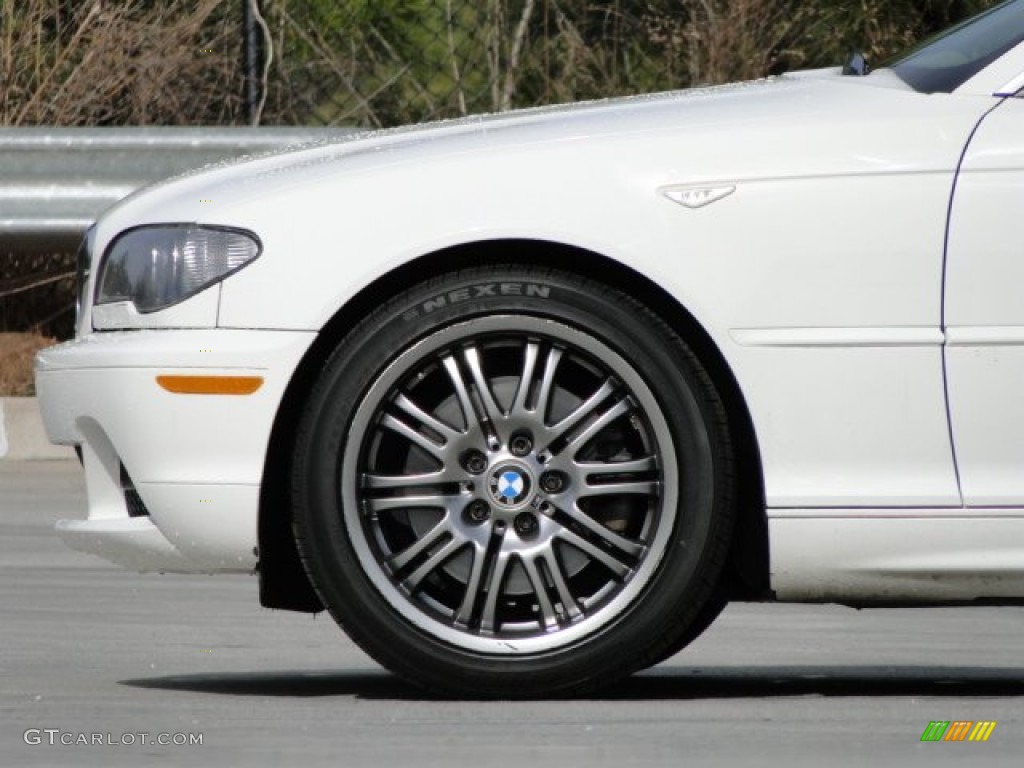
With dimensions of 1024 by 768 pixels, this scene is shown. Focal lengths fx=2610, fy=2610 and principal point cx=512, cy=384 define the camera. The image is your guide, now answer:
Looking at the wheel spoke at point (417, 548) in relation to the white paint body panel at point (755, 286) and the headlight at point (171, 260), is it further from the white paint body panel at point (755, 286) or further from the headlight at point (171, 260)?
the headlight at point (171, 260)

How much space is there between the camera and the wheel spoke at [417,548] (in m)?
4.97

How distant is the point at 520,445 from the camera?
4961mm

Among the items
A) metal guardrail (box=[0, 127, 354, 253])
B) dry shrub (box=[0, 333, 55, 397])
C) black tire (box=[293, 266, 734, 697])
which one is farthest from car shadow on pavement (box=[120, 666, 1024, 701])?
dry shrub (box=[0, 333, 55, 397])

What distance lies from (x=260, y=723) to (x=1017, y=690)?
1579 mm

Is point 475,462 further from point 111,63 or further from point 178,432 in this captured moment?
point 111,63

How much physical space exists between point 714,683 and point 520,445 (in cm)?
77

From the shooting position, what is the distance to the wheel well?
494cm

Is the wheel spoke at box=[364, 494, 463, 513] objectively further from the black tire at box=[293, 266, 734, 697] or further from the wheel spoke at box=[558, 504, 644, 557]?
the wheel spoke at box=[558, 504, 644, 557]

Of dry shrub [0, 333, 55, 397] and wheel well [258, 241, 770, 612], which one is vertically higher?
wheel well [258, 241, 770, 612]

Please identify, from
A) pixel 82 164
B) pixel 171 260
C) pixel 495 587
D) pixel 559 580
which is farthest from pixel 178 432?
pixel 82 164

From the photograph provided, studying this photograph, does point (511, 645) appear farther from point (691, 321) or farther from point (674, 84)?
point (674, 84)

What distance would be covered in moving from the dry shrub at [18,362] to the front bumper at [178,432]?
17.7ft

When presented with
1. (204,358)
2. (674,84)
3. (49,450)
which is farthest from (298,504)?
(674,84)

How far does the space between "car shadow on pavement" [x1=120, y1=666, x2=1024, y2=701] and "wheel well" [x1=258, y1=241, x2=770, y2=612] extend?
12.0 inches
